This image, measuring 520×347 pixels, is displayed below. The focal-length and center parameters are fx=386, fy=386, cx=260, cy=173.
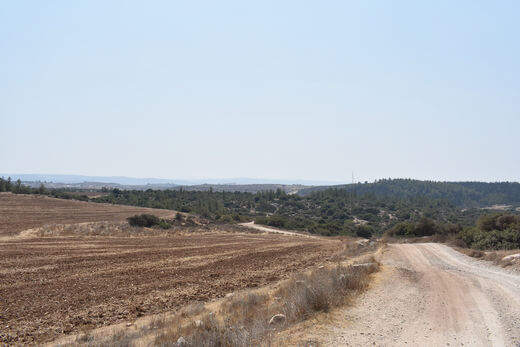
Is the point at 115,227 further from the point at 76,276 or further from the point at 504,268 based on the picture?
the point at 504,268

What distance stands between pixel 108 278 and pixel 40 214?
39979mm

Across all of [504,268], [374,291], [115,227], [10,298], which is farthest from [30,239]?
[504,268]

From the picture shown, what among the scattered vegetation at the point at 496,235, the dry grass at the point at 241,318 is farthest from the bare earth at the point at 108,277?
the scattered vegetation at the point at 496,235

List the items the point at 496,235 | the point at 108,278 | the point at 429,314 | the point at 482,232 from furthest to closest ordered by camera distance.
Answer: the point at 482,232
the point at 496,235
the point at 108,278
the point at 429,314

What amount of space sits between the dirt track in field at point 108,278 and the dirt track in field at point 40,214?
1226 cm

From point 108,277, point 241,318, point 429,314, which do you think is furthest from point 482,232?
point 108,277

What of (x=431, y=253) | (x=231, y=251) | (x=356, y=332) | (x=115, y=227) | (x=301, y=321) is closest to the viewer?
(x=356, y=332)

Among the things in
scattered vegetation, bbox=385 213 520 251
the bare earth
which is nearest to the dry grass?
the bare earth

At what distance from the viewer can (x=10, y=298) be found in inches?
576

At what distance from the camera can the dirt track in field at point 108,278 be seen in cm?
1280

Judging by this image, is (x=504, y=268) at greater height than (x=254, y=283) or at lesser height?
greater

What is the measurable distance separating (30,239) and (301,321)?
30.6 m

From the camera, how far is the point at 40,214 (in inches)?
2057

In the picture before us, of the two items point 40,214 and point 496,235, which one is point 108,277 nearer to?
point 496,235
